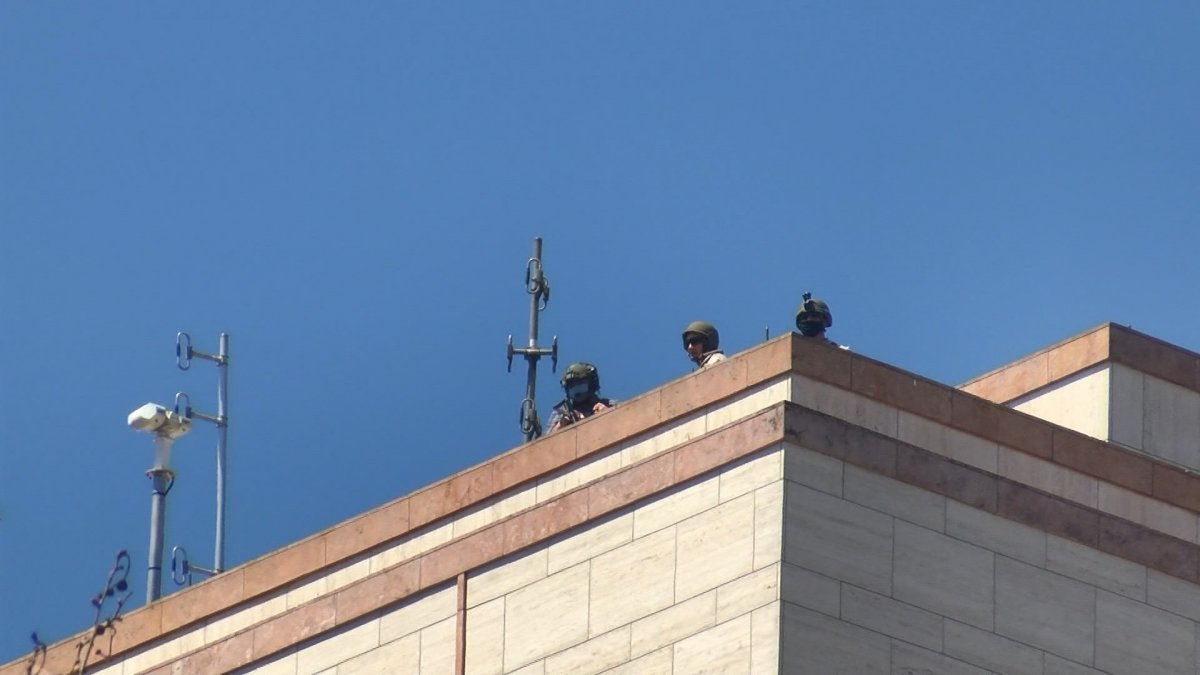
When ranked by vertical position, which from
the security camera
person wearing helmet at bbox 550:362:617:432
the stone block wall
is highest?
the security camera

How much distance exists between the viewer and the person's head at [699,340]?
46.5 meters

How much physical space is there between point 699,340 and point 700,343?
5cm

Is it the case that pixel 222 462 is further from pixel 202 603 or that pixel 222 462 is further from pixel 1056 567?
pixel 1056 567

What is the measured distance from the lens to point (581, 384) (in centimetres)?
4688

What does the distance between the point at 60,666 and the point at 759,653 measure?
→ 1186 centimetres

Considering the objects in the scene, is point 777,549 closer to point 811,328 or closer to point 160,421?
point 811,328

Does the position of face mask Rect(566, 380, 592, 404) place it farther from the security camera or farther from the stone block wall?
the security camera

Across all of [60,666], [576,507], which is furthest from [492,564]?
[60,666]

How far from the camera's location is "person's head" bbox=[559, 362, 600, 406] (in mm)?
46875

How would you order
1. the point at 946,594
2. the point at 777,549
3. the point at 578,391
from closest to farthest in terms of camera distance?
1. the point at 777,549
2. the point at 946,594
3. the point at 578,391

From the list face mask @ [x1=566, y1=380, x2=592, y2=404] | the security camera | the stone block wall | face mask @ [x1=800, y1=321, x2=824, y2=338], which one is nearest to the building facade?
the stone block wall

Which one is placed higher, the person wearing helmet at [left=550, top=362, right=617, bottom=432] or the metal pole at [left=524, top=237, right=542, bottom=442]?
the metal pole at [left=524, top=237, right=542, bottom=442]

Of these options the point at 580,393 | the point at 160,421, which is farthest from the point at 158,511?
the point at 580,393

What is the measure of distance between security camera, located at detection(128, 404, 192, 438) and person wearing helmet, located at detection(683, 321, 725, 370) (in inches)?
474
